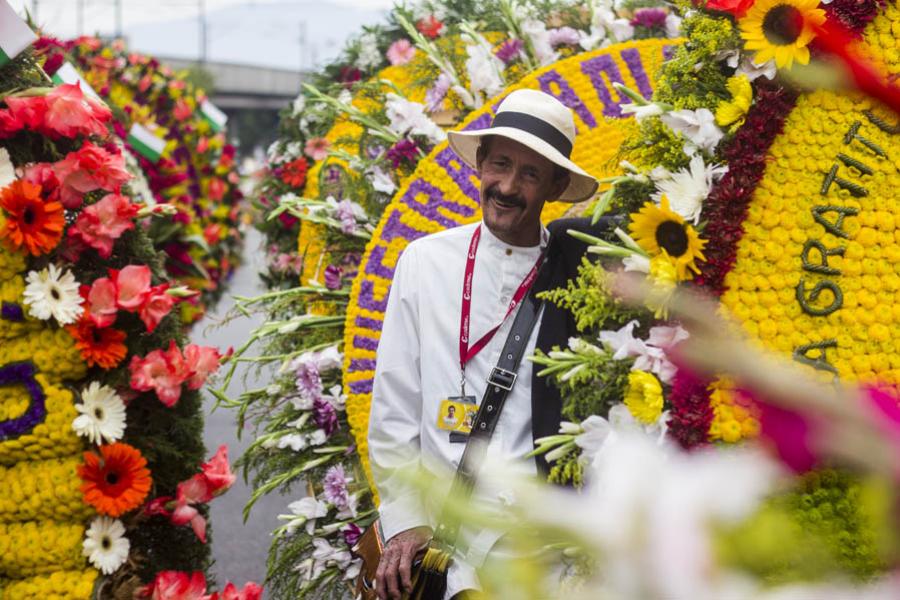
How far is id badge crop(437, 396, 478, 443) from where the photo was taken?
2902mm

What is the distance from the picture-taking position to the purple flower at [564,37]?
171 inches

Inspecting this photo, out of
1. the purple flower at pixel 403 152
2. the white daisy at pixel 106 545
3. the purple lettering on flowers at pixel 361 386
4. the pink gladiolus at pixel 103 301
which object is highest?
the purple flower at pixel 403 152

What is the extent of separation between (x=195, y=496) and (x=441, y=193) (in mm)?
1429

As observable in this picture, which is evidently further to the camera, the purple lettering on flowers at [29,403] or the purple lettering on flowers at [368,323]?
the purple lettering on flowers at [368,323]

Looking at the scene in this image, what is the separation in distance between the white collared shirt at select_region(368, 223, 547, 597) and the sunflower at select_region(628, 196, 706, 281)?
61 cm

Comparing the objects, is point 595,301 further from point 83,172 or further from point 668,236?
point 83,172

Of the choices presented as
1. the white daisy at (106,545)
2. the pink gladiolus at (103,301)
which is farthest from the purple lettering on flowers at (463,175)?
the white daisy at (106,545)

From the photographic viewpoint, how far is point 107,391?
3166mm

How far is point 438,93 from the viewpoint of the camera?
14.4 ft

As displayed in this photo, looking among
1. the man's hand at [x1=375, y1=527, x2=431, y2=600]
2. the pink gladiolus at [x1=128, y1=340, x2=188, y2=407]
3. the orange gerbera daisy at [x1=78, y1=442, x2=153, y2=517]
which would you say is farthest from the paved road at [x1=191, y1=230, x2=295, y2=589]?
the man's hand at [x1=375, y1=527, x2=431, y2=600]

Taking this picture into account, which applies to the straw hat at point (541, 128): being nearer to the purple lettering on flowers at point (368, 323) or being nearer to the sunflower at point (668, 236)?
the sunflower at point (668, 236)

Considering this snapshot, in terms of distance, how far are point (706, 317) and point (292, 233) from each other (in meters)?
5.00

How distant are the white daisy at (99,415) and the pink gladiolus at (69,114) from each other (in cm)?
76

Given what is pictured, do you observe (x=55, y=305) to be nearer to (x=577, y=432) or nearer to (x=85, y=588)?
(x=85, y=588)
